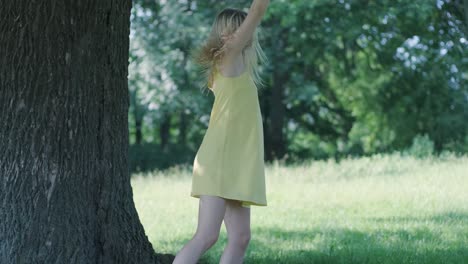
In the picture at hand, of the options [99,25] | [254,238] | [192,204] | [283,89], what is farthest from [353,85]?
[99,25]

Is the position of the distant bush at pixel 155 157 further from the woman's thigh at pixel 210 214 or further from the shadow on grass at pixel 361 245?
the woman's thigh at pixel 210 214

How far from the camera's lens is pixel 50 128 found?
5.03m

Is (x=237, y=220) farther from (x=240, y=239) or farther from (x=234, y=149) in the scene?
(x=234, y=149)

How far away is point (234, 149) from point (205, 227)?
1.41ft

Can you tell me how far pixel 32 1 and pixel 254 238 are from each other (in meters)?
3.36

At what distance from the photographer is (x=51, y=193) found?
5.03 m

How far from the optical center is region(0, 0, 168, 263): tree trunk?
5.03 metres

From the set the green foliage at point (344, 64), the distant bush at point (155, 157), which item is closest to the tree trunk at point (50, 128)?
the green foliage at point (344, 64)

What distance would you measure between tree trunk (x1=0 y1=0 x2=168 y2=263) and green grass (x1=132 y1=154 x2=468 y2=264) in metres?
1.55

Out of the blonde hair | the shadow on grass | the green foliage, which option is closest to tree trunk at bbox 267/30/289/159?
the green foliage

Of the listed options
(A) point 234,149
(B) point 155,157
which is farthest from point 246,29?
(B) point 155,157

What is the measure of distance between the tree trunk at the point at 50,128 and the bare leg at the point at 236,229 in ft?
3.18

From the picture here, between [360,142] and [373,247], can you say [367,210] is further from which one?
[360,142]

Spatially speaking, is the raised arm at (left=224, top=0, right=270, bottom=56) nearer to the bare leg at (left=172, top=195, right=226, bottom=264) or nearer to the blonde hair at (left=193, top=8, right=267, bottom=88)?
the blonde hair at (left=193, top=8, right=267, bottom=88)
